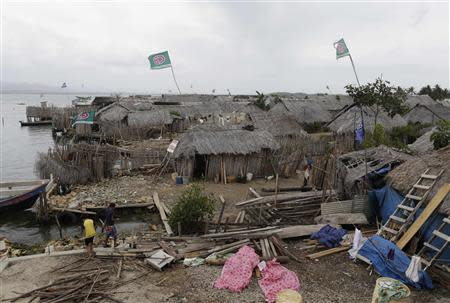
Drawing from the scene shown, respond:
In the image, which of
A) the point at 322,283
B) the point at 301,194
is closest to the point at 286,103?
the point at 301,194

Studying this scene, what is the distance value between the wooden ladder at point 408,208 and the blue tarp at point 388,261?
2.43 ft

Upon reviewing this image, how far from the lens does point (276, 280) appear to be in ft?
25.8

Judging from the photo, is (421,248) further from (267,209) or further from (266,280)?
(267,209)

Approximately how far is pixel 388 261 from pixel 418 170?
3.44 metres

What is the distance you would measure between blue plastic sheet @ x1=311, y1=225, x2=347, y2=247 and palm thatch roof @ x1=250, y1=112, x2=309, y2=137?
16050mm

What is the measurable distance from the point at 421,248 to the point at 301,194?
515 centimetres

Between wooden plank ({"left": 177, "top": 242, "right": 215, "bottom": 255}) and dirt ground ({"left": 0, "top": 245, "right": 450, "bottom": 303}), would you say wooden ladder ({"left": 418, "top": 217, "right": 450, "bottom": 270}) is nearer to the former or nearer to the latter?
dirt ground ({"left": 0, "top": 245, "right": 450, "bottom": 303})

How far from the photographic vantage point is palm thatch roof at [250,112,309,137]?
26266 millimetres

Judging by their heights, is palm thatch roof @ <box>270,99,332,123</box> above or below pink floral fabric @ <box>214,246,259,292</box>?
above

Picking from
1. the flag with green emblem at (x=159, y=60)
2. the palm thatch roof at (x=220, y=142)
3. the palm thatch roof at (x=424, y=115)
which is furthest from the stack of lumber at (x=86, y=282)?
the palm thatch roof at (x=424, y=115)

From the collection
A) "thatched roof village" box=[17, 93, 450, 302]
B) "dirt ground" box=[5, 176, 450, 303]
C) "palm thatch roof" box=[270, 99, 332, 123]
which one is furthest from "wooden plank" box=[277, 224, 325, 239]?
"palm thatch roof" box=[270, 99, 332, 123]

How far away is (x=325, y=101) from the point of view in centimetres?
4322

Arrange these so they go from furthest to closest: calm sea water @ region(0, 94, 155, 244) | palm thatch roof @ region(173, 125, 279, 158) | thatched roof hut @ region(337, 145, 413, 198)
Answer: palm thatch roof @ region(173, 125, 279, 158), calm sea water @ region(0, 94, 155, 244), thatched roof hut @ region(337, 145, 413, 198)

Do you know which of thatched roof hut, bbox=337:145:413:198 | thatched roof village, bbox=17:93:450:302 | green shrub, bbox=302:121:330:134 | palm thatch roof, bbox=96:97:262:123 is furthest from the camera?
green shrub, bbox=302:121:330:134
